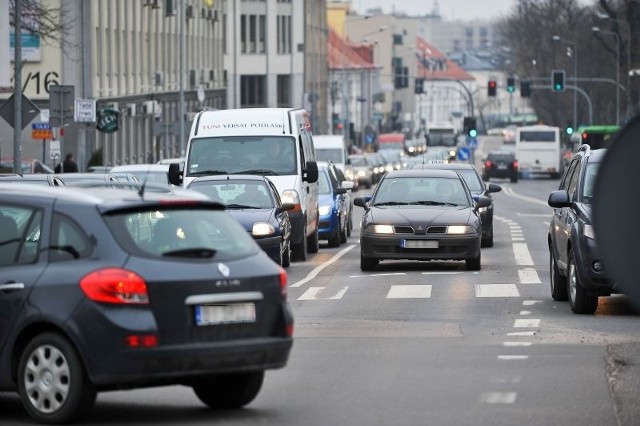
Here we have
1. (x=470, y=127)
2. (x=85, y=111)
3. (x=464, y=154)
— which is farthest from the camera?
(x=464, y=154)

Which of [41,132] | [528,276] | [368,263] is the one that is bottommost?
[528,276]

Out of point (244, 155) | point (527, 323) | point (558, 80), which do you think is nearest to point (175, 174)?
point (244, 155)

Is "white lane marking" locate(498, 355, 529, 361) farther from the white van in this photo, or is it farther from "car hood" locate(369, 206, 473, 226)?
the white van

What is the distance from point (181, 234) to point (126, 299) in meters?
0.62

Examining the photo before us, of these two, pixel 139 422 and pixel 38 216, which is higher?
pixel 38 216

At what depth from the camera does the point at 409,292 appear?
21.2 meters

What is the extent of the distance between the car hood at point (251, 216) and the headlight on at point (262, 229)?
68 mm

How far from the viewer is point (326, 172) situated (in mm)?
35250

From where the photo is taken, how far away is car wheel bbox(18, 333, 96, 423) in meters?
10.4

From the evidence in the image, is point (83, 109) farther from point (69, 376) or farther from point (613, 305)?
point (69, 376)

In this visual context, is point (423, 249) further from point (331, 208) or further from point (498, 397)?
point (498, 397)

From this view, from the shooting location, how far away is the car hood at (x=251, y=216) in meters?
24.8

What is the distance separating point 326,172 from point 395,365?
70.9 ft

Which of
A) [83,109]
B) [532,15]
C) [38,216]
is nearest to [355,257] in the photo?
[83,109]
